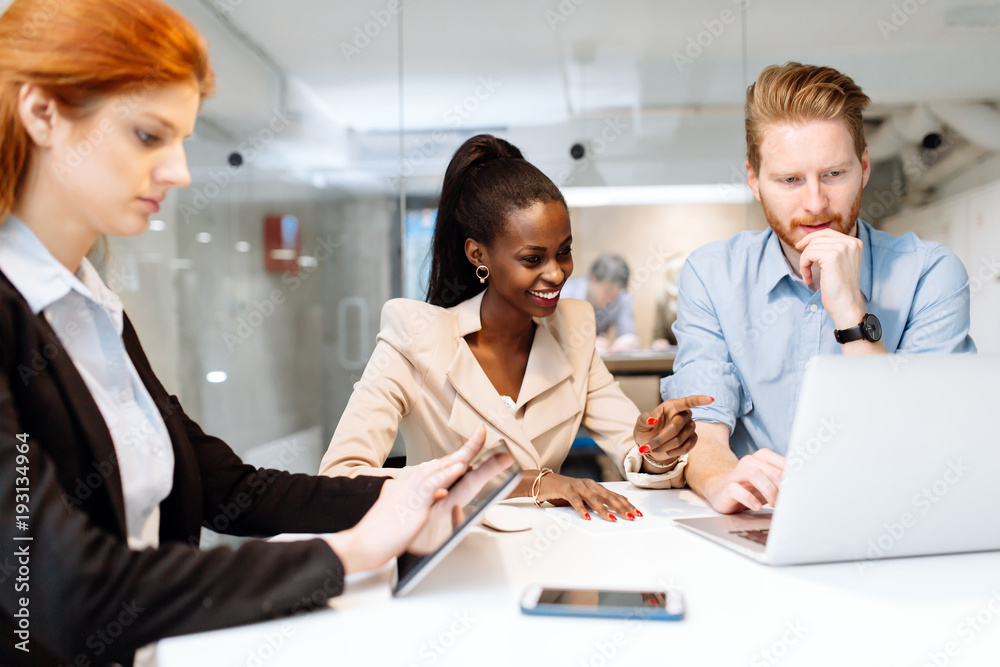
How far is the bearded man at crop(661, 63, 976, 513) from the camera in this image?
5.24ft

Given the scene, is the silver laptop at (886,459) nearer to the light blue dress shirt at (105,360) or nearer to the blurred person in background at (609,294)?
the light blue dress shirt at (105,360)

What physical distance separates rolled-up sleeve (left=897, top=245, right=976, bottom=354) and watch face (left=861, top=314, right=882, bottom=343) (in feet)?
0.52

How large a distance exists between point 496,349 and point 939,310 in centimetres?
109

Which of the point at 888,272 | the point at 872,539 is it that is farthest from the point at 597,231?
the point at 872,539

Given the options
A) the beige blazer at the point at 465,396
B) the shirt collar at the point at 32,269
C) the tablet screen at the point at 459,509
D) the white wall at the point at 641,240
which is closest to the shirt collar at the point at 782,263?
the beige blazer at the point at 465,396

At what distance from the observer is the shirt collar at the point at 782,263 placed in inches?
67.9

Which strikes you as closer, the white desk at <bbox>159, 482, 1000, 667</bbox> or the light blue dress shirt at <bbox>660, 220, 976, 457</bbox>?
the white desk at <bbox>159, 482, 1000, 667</bbox>

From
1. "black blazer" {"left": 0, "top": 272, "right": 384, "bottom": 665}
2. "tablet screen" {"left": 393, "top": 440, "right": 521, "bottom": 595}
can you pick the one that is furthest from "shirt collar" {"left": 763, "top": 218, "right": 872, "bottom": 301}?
"black blazer" {"left": 0, "top": 272, "right": 384, "bottom": 665}

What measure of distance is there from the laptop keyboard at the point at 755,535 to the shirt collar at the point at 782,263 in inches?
33.3

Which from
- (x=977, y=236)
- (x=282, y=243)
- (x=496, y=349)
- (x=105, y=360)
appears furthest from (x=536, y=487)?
(x=977, y=236)

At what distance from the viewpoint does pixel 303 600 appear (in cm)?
78

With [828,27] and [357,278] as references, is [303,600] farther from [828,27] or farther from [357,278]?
[828,27]

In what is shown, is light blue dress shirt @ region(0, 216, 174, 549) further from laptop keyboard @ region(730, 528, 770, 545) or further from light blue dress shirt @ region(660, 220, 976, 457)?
light blue dress shirt @ region(660, 220, 976, 457)

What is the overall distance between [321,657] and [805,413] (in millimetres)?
585
